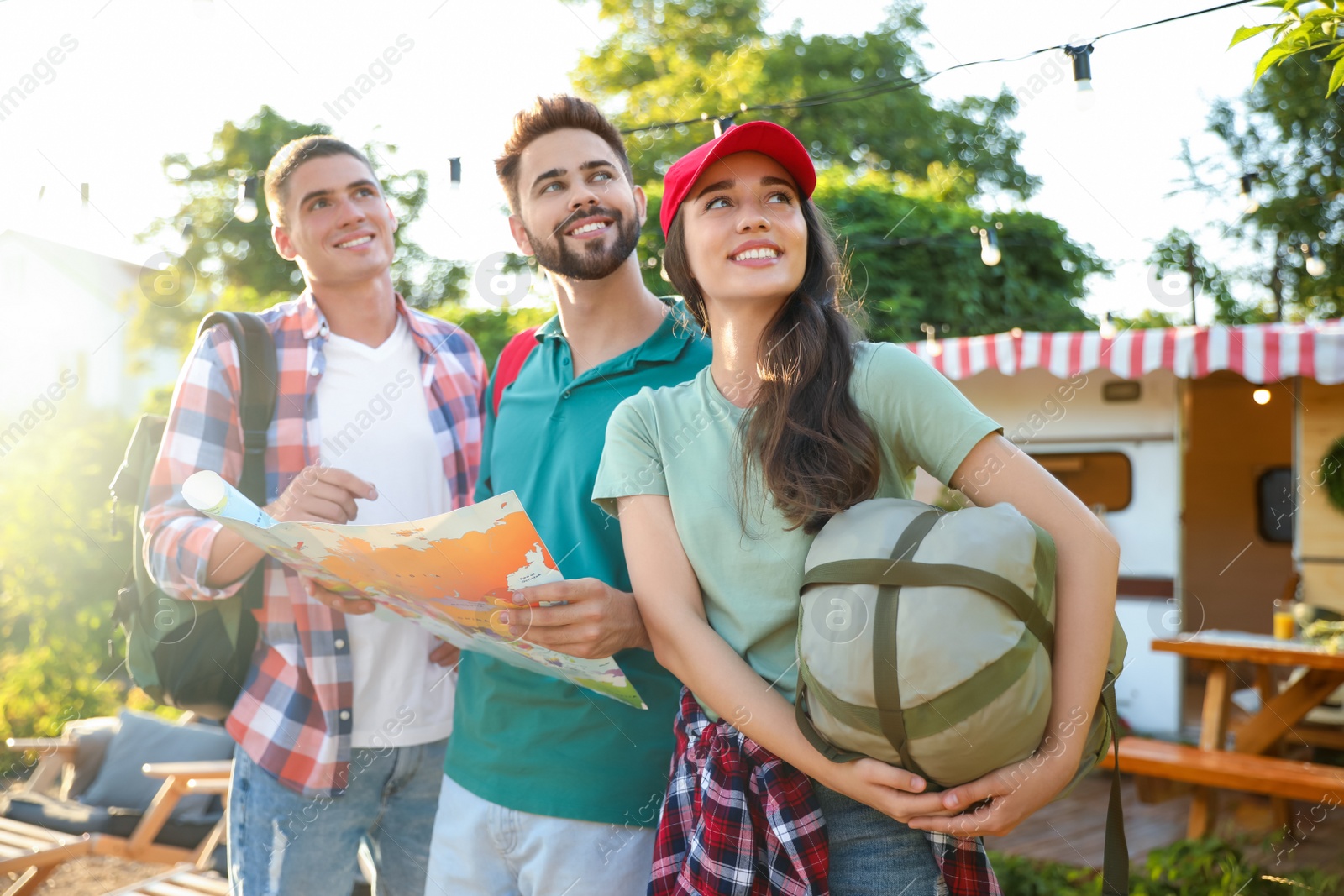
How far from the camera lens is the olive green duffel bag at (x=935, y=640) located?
1.28 m

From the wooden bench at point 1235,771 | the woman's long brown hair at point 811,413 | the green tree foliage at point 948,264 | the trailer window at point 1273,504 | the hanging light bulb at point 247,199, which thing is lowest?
the wooden bench at point 1235,771

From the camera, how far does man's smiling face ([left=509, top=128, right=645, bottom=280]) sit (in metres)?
2.27

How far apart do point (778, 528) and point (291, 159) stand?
178 cm

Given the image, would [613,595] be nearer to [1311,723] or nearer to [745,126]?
[745,126]

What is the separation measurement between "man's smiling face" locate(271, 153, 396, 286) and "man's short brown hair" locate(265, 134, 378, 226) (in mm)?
12

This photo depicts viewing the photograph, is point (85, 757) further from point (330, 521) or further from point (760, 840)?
point (760, 840)

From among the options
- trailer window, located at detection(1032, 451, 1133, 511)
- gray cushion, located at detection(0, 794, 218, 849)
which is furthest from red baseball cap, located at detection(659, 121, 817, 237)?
trailer window, located at detection(1032, 451, 1133, 511)

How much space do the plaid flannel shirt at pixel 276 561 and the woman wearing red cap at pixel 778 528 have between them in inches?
38.8

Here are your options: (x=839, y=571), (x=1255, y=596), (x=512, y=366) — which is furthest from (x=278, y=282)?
(x=839, y=571)

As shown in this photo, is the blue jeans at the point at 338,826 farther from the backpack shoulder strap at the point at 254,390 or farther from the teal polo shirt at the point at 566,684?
the backpack shoulder strap at the point at 254,390

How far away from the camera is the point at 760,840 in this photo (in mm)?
1550

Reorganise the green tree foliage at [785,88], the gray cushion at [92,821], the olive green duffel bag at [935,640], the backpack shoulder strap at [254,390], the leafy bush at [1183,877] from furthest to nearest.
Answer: the green tree foliage at [785,88] < the gray cushion at [92,821] < the leafy bush at [1183,877] < the backpack shoulder strap at [254,390] < the olive green duffel bag at [935,640]

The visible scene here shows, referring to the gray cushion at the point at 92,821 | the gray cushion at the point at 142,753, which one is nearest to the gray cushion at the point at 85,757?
the gray cushion at the point at 142,753

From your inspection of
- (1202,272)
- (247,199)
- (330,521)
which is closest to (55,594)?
(247,199)
